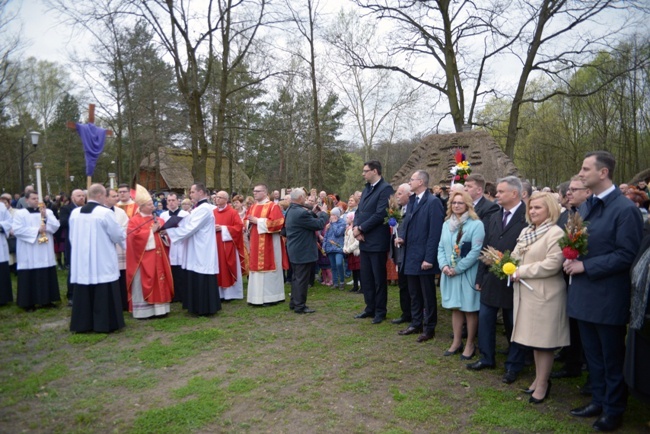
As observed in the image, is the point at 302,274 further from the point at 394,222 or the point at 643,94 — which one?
the point at 643,94

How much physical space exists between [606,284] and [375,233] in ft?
11.8

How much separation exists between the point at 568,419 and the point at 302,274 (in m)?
4.68

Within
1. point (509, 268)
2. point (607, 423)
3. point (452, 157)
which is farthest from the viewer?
point (452, 157)

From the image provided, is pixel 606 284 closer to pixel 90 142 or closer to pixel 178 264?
pixel 178 264

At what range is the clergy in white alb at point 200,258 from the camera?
24.7ft

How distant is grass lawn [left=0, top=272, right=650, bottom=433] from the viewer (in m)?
3.90

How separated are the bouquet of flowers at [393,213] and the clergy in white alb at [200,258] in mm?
3096

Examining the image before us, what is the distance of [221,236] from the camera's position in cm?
852

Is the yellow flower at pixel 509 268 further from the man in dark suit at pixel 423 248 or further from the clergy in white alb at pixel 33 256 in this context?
the clergy in white alb at pixel 33 256

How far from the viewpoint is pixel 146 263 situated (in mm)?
7379

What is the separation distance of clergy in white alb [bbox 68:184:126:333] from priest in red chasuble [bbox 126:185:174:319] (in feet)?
2.19

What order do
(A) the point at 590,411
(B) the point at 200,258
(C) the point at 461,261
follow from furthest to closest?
(B) the point at 200,258 < (C) the point at 461,261 < (A) the point at 590,411

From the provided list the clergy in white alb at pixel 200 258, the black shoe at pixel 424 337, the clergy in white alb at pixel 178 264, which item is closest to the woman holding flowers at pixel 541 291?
the black shoe at pixel 424 337

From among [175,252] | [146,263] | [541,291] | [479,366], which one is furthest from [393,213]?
[175,252]
